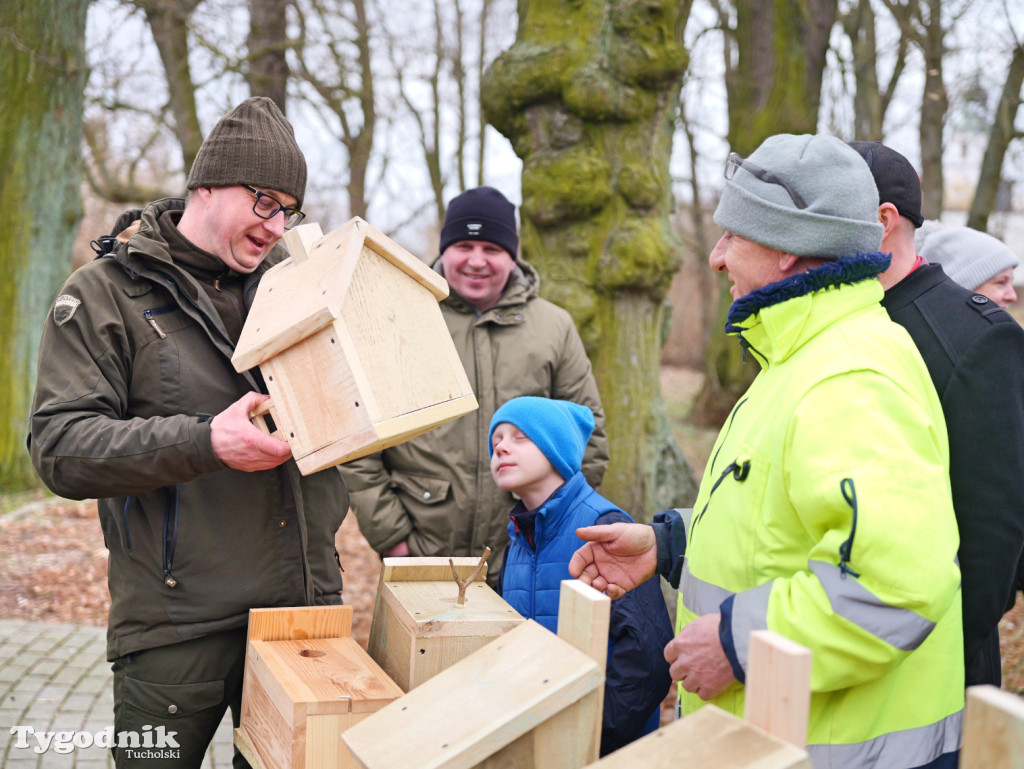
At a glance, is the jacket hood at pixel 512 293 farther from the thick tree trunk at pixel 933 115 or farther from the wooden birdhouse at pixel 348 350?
the thick tree trunk at pixel 933 115

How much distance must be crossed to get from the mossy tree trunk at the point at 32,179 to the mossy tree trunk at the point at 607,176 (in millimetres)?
5403

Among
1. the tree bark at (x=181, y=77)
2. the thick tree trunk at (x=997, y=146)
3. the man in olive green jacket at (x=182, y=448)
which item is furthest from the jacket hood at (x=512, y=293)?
the tree bark at (x=181, y=77)

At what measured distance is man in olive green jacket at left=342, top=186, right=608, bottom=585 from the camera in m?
3.66

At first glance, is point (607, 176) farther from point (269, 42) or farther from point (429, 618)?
point (269, 42)

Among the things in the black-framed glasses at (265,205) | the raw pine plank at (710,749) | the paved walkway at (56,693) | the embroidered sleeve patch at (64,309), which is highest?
the black-framed glasses at (265,205)

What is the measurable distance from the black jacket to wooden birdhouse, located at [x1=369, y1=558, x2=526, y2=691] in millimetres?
1030

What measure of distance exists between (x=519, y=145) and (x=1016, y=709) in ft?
14.9

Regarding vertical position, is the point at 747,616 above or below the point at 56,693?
above

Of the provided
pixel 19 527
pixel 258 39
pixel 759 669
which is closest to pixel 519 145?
pixel 759 669

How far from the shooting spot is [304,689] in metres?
2.02

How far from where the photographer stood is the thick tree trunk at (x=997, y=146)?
9.80 metres

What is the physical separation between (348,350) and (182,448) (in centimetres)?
52

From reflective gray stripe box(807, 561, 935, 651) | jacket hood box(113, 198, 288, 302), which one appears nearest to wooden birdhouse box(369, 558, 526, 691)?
reflective gray stripe box(807, 561, 935, 651)

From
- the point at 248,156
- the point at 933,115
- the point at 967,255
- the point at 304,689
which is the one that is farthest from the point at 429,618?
the point at 933,115
